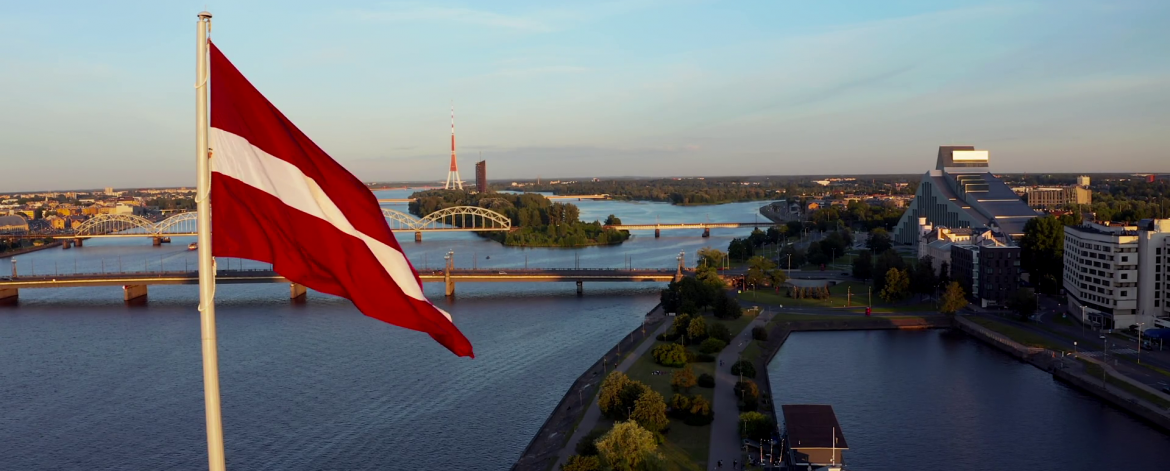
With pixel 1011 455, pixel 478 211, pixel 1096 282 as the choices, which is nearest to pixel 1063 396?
pixel 1011 455

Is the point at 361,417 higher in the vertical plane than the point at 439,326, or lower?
lower

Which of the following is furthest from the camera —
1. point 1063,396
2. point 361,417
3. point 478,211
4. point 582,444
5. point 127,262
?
point 478,211

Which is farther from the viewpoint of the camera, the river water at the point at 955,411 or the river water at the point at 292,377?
the river water at the point at 292,377

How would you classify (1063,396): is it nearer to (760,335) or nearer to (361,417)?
(760,335)

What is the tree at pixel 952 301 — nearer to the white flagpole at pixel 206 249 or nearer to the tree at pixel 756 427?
the tree at pixel 756 427

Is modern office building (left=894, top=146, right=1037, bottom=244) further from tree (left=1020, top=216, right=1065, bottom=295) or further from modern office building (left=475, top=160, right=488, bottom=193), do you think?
modern office building (left=475, top=160, right=488, bottom=193)

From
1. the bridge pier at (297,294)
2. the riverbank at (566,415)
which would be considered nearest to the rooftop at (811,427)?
the riverbank at (566,415)

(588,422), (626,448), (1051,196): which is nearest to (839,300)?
(588,422)
